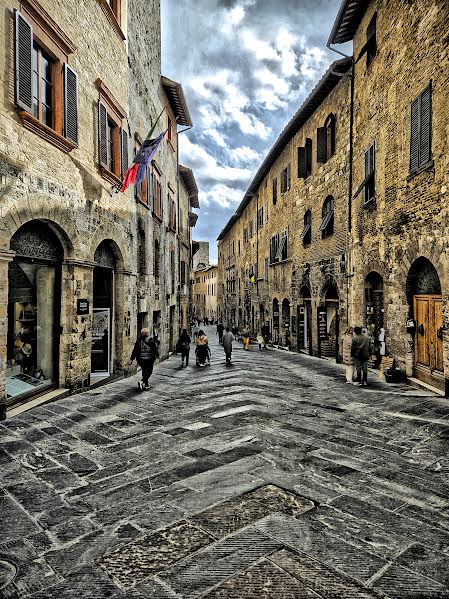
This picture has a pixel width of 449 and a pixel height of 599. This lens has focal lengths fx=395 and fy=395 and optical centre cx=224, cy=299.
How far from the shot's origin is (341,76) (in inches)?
522

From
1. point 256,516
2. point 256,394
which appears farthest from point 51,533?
point 256,394

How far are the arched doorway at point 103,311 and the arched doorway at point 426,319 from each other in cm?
744

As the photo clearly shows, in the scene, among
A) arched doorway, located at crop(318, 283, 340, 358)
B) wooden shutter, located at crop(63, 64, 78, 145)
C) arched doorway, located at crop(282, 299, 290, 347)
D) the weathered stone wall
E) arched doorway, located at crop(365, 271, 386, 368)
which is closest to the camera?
wooden shutter, located at crop(63, 64, 78, 145)

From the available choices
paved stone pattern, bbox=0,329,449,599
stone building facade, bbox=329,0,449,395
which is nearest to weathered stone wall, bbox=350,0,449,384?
stone building facade, bbox=329,0,449,395

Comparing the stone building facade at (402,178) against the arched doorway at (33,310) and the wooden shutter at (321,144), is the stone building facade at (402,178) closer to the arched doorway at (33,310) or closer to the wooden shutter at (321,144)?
the wooden shutter at (321,144)

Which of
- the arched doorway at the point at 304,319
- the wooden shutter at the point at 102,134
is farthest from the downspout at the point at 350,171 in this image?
the wooden shutter at the point at 102,134

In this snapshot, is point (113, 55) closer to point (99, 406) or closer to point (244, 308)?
point (99, 406)

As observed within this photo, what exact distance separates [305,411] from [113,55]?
Answer: 9766mm

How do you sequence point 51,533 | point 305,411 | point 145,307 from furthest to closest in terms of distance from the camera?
1. point 145,307
2. point 305,411
3. point 51,533

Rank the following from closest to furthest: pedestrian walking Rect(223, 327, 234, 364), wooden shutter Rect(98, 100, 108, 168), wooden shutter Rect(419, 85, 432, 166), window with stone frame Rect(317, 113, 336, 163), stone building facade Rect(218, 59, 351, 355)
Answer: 1. wooden shutter Rect(419, 85, 432, 166)
2. wooden shutter Rect(98, 100, 108, 168)
3. stone building facade Rect(218, 59, 351, 355)
4. pedestrian walking Rect(223, 327, 234, 364)
5. window with stone frame Rect(317, 113, 336, 163)

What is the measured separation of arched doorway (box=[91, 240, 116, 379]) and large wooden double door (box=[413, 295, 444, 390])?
24.8 feet

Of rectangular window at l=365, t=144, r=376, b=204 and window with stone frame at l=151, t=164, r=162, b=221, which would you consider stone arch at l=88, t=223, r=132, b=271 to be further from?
rectangular window at l=365, t=144, r=376, b=204

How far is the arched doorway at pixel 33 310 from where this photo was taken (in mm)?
6734

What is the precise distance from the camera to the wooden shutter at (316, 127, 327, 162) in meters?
14.8
